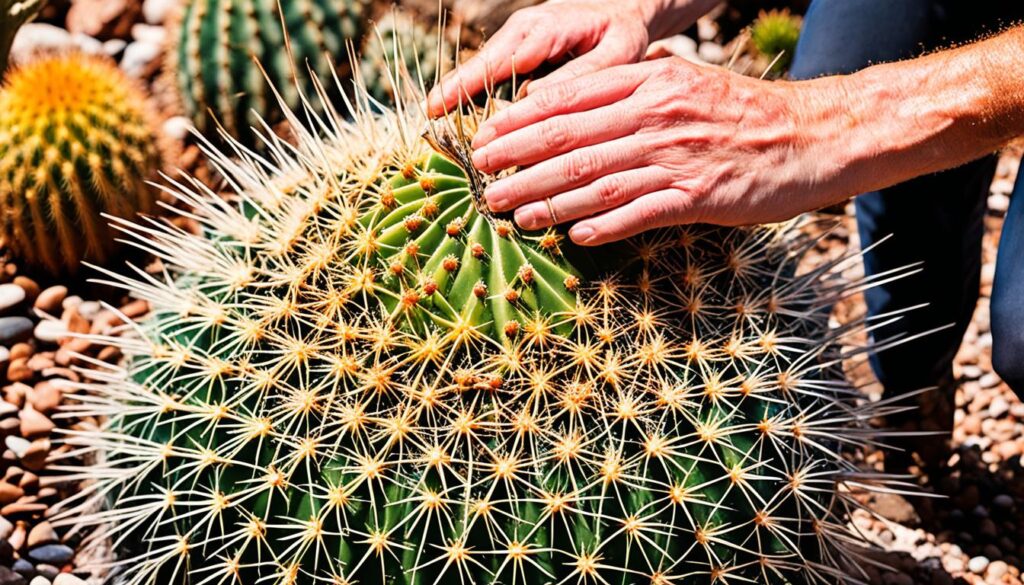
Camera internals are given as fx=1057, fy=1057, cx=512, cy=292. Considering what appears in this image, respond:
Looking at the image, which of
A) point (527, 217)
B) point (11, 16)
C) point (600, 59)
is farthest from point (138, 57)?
point (527, 217)

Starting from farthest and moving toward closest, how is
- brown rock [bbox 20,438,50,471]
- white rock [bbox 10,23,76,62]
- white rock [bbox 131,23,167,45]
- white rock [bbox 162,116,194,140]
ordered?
white rock [bbox 131,23,167,45] < white rock [bbox 10,23,76,62] < white rock [bbox 162,116,194,140] < brown rock [bbox 20,438,50,471]

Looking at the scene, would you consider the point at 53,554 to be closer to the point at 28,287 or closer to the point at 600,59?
the point at 28,287

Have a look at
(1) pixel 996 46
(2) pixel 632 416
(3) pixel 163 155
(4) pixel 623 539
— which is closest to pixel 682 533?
(4) pixel 623 539

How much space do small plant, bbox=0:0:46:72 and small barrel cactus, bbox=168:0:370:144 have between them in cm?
71

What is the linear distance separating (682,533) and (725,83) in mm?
799

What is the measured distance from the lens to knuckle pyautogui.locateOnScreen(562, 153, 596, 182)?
70.8 inches

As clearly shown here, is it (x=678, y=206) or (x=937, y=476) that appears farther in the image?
(x=937, y=476)

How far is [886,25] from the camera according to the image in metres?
2.78

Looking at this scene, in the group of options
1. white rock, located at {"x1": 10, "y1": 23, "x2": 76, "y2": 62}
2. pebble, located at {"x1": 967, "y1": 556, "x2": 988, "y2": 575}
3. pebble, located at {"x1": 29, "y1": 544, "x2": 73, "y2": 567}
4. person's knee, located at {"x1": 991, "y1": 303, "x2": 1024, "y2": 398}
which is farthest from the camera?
white rock, located at {"x1": 10, "y1": 23, "x2": 76, "y2": 62}

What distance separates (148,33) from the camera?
4234mm

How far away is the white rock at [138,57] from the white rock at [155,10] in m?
0.16

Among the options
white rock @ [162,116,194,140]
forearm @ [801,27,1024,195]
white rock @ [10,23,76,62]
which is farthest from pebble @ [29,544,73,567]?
white rock @ [10,23,76,62]

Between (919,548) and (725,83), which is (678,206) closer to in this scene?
(725,83)

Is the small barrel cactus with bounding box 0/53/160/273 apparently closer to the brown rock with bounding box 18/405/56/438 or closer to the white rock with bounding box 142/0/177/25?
the brown rock with bounding box 18/405/56/438
